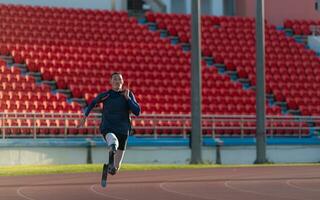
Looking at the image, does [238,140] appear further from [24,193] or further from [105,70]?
[24,193]

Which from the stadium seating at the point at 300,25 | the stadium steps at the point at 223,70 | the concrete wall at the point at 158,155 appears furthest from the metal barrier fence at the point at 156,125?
the stadium seating at the point at 300,25

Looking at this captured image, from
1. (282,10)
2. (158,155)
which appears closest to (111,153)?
(158,155)

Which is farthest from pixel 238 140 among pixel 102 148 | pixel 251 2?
pixel 251 2

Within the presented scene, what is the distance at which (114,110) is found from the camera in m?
13.7

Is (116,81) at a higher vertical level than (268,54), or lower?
lower

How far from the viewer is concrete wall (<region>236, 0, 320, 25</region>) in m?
43.7

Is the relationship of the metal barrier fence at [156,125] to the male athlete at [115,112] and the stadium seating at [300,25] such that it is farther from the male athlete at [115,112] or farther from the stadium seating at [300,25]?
the male athlete at [115,112]

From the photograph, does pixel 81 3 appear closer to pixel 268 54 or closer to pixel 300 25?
pixel 268 54

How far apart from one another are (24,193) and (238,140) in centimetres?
1785

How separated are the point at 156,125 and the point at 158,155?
117cm

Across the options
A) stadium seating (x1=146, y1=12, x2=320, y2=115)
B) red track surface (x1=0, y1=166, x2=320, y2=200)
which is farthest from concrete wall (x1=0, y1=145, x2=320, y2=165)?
red track surface (x1=0, y1=166, x2=320, y2=200)

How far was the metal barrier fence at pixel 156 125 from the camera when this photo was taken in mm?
26891

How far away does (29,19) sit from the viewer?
116 feet

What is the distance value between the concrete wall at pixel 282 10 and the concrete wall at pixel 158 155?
1383 centimetres
